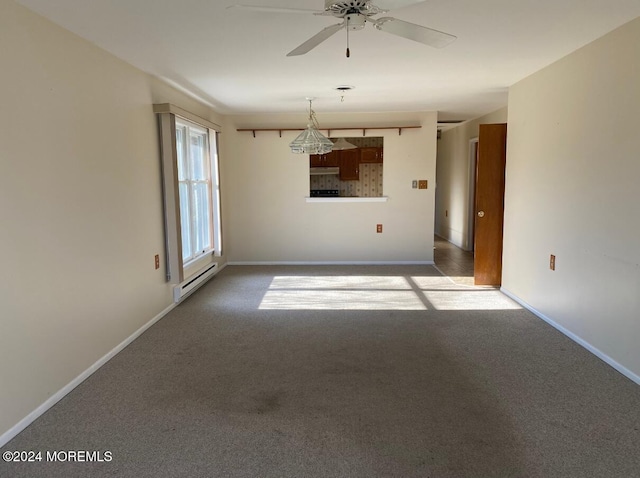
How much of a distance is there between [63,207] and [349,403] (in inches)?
78.0

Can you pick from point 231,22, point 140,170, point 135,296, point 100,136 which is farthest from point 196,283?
point 231,22

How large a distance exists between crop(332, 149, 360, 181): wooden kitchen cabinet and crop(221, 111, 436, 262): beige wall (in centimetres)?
172

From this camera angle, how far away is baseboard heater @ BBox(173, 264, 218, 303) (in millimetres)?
4246

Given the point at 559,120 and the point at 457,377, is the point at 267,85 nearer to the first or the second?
the point at 559,120

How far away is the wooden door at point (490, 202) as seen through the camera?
467cm

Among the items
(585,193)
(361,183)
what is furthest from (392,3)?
(361,183)

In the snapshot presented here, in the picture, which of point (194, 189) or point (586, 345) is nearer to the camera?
point (586, 345)

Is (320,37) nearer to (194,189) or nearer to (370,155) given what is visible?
(194,189)

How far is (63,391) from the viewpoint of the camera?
2523 millimetres

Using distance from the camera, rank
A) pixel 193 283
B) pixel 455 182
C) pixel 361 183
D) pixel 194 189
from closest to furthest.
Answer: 1. pixel 193 283
2. pixel 194 189
3. pixel 455 182
4. pixel 361 183

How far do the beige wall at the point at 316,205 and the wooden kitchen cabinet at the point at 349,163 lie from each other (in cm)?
172

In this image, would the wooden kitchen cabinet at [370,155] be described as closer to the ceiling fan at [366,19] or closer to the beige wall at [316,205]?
the beige wall at [316,205]

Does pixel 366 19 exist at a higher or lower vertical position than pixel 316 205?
higher

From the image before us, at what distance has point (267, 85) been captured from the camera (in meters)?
4.24
